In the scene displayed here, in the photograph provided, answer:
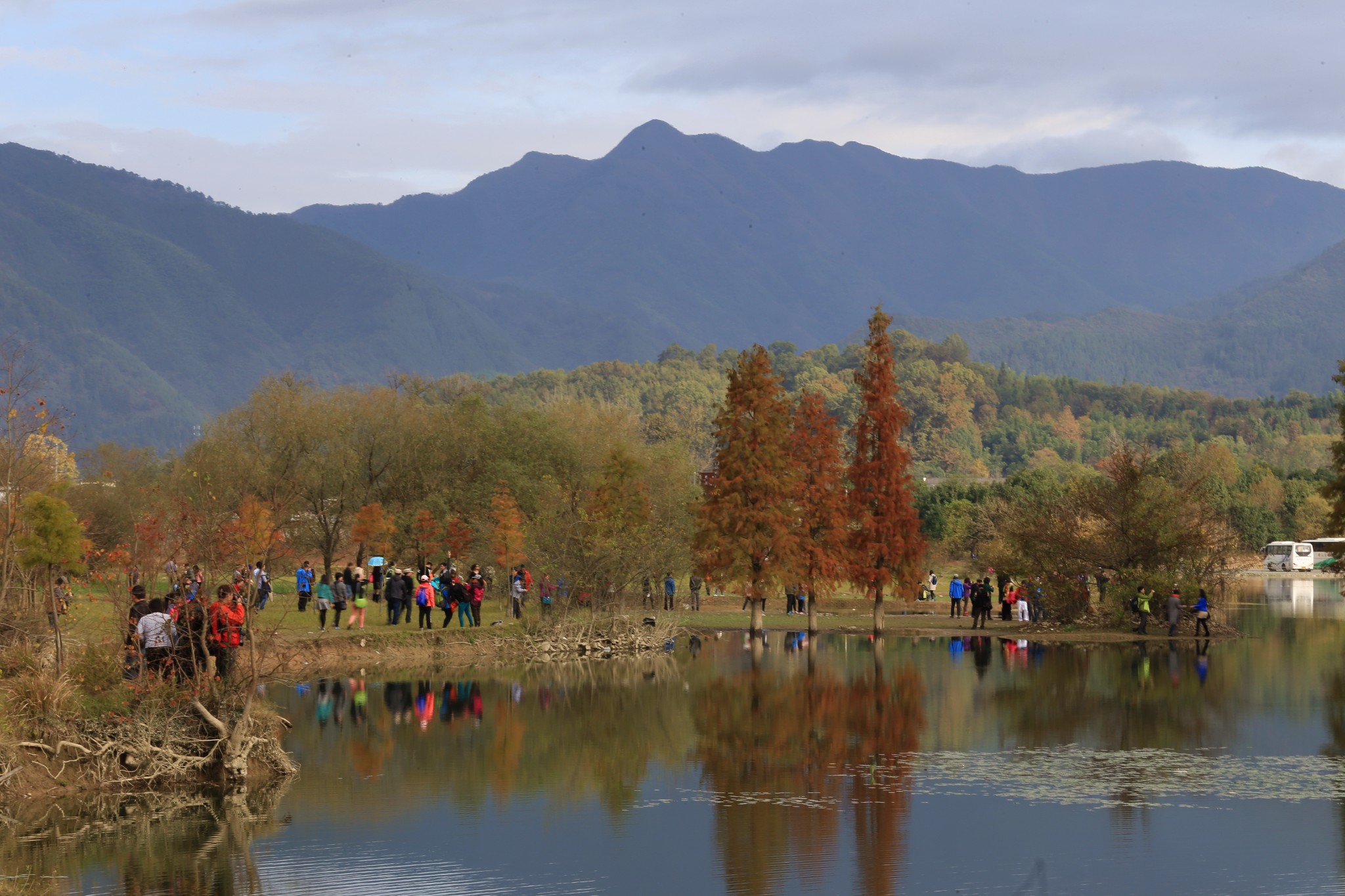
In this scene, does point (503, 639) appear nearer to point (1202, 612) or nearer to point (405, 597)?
point (405, 597)

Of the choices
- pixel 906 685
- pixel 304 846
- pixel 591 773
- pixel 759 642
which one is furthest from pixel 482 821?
pixel 759 642

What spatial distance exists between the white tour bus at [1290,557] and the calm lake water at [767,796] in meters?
81.7

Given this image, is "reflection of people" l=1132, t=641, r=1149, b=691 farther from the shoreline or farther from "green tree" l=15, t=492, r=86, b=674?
"green tree" l=15, t=492, r=86, b=674

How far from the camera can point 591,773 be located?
2150 centimetres

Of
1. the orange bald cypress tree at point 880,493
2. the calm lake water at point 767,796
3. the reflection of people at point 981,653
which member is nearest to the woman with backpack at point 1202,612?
the reflection of people at point 981,653

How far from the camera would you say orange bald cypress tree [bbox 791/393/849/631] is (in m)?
43.7

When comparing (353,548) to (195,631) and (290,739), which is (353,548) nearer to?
(290,739)

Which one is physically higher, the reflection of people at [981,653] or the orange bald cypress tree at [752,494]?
the orange bald cypress tree at [752,494]

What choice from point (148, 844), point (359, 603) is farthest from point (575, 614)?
point (148, 844)

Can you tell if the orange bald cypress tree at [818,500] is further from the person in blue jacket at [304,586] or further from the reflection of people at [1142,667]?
the person in blue jacket at [304,586]

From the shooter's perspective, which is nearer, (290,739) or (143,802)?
(143,802)

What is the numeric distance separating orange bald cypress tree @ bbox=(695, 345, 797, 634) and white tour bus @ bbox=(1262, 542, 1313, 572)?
7696cm

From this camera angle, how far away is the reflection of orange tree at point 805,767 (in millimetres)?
16125

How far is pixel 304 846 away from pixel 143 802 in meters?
3.50
